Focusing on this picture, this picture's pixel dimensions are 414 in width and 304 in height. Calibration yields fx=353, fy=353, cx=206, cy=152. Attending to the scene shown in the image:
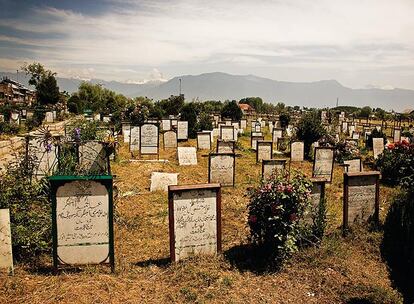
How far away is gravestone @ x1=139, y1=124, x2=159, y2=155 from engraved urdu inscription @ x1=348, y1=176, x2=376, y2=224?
35.7ft

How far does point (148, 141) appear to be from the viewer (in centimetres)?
1658

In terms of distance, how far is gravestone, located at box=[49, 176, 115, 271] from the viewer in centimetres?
516

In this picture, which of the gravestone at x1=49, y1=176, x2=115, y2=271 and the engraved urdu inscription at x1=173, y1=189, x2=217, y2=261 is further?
the engraved urdu inscription at x1=173, y1=189, x2=217, y2=261

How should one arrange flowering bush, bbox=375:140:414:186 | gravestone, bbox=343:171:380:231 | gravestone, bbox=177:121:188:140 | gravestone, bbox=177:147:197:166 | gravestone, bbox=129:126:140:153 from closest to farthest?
gravestone, bbox=343:171:380:231 → flowering bush, bbox=375:140:414:186 → gravestone, bbox=177:147:197:166 → gravestone, bbox=129:126:140:153 → gravestone, bbox=177:121:188:140

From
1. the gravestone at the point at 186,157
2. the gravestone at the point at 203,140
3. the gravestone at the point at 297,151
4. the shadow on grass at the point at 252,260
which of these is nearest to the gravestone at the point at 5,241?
the shadow on grass at the point at 252,260

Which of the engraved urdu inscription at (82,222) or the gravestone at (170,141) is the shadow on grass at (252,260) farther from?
the gravestone at (170,141)

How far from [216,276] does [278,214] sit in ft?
4.36

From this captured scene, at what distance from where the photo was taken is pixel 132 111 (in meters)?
28.7

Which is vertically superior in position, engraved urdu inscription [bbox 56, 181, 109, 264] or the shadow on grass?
engraved urdu inscription [bbox 56, 181, 109, 264]

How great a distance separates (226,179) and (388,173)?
589 cm

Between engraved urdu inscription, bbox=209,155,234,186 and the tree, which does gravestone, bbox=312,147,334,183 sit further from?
the tree

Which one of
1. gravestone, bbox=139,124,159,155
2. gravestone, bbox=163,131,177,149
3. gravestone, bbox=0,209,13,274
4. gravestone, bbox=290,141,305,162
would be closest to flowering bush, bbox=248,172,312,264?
gravestone, bbox=0,209,13,274

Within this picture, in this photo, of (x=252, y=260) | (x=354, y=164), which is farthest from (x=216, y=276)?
Answer: (x=354, y=164)

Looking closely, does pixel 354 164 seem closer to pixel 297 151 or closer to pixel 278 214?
pixel 297 151
